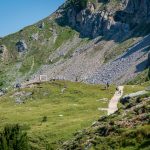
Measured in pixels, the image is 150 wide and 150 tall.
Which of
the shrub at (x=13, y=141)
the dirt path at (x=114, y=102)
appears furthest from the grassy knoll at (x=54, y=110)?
the shrub at (x=13, y=141)

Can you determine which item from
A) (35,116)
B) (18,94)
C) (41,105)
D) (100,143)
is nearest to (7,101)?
(18,94)

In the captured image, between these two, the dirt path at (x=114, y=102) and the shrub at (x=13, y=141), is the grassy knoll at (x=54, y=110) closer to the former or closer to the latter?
the dirt path at (x=114, y=102)

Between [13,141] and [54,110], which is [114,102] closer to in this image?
[54,110]

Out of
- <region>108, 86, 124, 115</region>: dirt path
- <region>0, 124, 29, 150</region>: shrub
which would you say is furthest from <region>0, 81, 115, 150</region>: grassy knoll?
<region>0, 124, 29, 150</region>: shrub

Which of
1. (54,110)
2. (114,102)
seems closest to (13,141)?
(54,110)

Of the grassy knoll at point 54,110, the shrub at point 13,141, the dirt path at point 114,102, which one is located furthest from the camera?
the dirt path at point 114,102

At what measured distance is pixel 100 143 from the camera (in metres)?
50.1

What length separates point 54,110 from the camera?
129 meters

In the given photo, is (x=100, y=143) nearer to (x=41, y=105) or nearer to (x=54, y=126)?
(x=54, y=126)

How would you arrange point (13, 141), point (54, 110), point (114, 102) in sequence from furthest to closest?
point (114, 102), point (54, 110), point (13, 141)

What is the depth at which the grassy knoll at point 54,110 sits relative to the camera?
320 feet

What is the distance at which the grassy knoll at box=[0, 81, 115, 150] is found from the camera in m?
97.5

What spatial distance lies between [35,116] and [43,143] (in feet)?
95.6

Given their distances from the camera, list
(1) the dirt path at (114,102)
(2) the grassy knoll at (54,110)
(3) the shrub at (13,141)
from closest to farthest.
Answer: (3) the shrub at (13,141) → (2) the grassy knoll at (54,110) → (1) the dirt path at (114,102)
